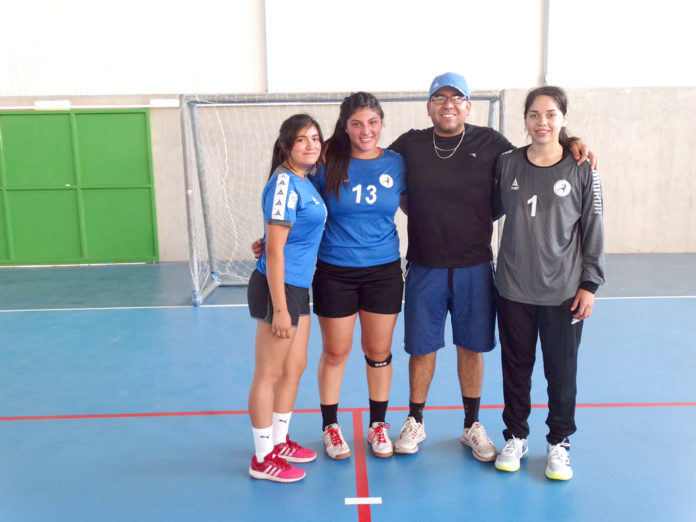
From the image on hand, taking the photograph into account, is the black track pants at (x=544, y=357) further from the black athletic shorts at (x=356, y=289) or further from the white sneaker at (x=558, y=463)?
the black athletic shorts at (x=356, y=289)

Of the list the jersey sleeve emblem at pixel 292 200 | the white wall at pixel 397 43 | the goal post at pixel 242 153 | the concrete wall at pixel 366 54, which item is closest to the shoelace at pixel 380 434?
the jersey sleeve emblem at pixel 292 200

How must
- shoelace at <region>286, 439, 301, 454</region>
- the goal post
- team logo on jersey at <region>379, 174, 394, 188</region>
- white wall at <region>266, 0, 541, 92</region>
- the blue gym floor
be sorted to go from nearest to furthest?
the blue gym floor → team logo on jersey at <region>379, 174, 394, 188</region> → shoelace at <region>286, 439, 301, 454</region> → white wall at <region>266, 0, 541, 92</region> → the goal post

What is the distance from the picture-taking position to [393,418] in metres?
3.54

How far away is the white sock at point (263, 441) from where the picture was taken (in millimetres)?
2877

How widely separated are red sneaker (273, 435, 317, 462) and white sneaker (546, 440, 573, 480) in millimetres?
1142

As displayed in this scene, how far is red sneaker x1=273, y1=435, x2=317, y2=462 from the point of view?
3.04 meters

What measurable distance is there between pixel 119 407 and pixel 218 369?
2.61 ft

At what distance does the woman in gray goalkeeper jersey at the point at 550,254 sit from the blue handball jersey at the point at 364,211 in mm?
506

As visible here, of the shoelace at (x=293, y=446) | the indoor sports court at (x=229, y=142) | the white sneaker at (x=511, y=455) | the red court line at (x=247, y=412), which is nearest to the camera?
the white sneaker at (x=511, y=455)

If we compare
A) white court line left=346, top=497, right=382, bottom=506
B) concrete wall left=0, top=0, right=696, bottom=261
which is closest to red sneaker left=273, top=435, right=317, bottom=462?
white court line left=346, top=497, right=382, bottom=506

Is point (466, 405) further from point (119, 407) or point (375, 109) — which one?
point (119, 407)

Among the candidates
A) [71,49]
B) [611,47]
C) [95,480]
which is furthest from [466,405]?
[71,49]

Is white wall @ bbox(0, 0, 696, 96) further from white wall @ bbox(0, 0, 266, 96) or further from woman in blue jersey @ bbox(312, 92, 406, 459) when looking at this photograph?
woman in blue jersey @ bbox(312, 92, 406, 459)

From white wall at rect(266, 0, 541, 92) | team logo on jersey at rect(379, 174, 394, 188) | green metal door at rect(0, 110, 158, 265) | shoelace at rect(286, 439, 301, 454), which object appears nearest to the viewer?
team logo on jersey at rect(379, 174, 394, 188)
